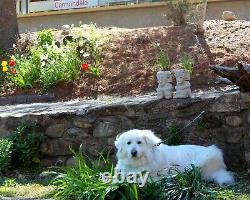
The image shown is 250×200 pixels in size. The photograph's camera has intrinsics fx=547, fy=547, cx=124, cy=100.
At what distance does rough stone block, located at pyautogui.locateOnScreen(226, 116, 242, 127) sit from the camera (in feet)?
24.6

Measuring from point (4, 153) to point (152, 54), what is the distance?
15.3 feet

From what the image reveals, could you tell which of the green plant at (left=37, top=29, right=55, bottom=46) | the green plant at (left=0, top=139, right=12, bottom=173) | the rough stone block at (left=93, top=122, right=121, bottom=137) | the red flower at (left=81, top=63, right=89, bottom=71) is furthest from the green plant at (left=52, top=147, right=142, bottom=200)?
the green plant at (left=37, top=29, right=55, bottom=46)

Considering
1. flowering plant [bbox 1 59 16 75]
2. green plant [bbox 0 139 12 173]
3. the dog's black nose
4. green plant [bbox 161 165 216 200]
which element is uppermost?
flowering plant [bbox 1 59 16 75]

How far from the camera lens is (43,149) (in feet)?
27.2

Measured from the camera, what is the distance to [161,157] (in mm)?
6805

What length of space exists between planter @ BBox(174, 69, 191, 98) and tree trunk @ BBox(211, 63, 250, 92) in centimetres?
67

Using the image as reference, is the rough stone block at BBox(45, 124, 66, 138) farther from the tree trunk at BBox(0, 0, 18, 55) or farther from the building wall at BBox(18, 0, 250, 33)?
the building wall at BBox(18, 0, 250, 33)

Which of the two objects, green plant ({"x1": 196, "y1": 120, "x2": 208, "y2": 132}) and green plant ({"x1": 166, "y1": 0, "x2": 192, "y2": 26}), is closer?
green plant ({"x1": 196, "y1": 120, "x2": 208, "y2": 132})

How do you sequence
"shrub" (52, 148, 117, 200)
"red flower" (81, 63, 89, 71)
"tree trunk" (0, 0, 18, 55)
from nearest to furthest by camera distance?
"shrub" (52, 148, 117, 200) → "red flower" (81, 63, 89, 71) → "tree trunk" (0, 0, 18, 55)

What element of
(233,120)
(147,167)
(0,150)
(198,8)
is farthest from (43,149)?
(198,8)

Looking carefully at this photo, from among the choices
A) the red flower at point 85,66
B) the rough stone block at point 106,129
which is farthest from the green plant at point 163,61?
the rough stone block at point 106,129

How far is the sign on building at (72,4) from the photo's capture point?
19094mm

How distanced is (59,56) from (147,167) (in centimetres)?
571

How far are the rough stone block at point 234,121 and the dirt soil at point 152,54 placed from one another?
237 cm
